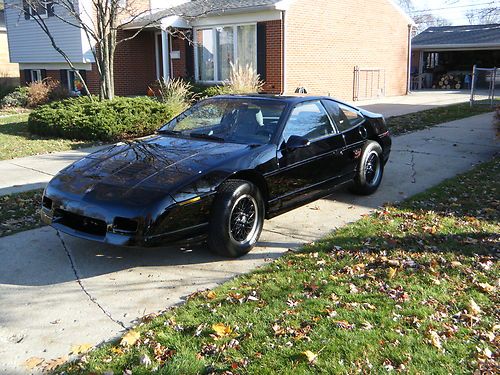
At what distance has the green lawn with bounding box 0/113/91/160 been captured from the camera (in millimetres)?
10164

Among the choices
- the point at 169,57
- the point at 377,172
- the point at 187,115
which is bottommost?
the point at 377,172

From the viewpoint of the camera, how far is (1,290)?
415cm

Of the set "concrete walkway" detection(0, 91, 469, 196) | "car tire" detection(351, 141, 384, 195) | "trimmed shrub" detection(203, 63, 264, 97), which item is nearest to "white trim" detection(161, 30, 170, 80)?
"trimmed shrub" detection(203, 63, 264, 97)

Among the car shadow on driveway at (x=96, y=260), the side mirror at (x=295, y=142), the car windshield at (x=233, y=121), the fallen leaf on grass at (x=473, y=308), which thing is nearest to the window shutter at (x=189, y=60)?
the car windshield at (x=233, y=121)

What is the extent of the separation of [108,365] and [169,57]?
1907 cm

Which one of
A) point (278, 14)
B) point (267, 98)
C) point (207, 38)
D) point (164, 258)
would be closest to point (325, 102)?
point (267, 98)

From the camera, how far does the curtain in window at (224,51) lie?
63.0ft

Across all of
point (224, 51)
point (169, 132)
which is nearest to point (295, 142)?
point (169, 132)

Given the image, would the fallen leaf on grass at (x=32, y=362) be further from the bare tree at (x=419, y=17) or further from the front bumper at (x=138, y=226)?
the bare tree at (x=419, y=17)

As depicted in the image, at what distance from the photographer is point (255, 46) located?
1838 cm

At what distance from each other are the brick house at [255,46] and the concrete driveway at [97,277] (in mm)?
11947

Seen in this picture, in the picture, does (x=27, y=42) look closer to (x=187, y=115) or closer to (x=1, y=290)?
(x=187, y=115)

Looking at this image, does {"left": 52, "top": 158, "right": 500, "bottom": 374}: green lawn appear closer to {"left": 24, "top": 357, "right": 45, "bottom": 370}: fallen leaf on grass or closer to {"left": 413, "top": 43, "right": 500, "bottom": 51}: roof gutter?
{"left": 24, "top": 357, "right": 45, "bottom": 370}: fallen leaf on grass

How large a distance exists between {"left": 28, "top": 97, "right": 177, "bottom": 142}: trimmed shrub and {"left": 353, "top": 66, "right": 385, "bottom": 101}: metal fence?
1169 centimetres
